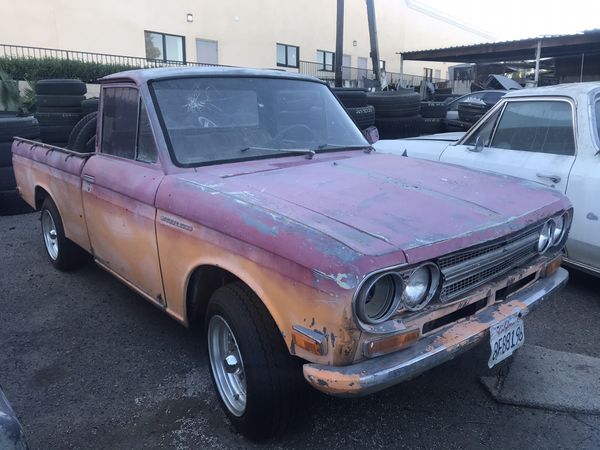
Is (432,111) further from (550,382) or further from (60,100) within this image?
(550,382)

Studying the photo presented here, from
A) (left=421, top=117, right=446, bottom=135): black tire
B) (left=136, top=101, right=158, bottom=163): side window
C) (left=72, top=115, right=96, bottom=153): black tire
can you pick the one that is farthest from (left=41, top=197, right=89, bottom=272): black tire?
(left=421, top=117, right=446, bottom=135): black tire

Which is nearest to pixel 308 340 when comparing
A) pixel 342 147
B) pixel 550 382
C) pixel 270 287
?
pixel 270 287

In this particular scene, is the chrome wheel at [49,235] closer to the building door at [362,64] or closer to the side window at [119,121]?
the side window at [119,121]

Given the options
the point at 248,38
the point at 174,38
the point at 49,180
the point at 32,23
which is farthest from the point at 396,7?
the point at 49,180

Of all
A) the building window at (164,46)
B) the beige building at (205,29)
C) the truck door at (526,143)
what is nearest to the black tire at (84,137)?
the truck door at (526,143)

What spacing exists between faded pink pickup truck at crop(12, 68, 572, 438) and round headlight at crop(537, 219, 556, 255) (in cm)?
1

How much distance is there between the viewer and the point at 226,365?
9.07 ft

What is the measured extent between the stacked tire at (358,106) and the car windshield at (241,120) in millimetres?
4077

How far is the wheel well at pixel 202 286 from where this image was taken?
109 inches

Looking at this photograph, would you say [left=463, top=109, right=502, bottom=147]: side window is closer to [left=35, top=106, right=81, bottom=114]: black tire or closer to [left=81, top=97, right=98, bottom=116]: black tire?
[left=81, top=97, right=98, bottom=116]: black tire

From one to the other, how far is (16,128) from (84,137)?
7.42ft

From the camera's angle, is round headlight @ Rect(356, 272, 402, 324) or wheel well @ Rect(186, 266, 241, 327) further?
wheel well @ Rect(186, 266, 241, 327)

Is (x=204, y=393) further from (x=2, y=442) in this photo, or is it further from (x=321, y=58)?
(x=321, y=58)

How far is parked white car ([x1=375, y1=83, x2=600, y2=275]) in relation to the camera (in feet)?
13.1
